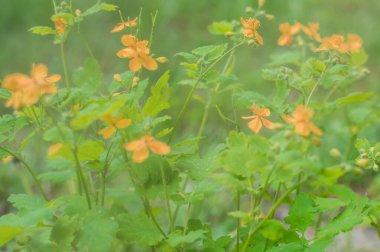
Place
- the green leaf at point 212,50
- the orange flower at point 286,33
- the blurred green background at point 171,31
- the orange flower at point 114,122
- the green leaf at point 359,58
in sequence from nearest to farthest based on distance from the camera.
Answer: the orange flower at point 114,122, the green leaf at point 212,50, the green leaf at point 359,58, the orange flower at point 286,33, the blurred green background at point 171,31

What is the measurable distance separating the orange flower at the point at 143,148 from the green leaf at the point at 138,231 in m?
0.30

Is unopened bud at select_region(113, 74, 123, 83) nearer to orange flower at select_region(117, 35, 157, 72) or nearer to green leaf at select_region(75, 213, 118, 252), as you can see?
orange flower at select_region(117, 35, 157, 72)

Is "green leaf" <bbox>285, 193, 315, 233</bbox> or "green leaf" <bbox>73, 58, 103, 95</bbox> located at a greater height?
"green leaf" <bbox>73, 58, 103, 95</bbox>

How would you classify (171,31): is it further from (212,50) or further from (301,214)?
(301,214)

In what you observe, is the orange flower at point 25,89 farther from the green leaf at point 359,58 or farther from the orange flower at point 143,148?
the green leaf at point 359,58

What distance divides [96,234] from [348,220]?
0.60 meters

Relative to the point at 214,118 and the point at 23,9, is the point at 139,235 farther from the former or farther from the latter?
the point at 23,9

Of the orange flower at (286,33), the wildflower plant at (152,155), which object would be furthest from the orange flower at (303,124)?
the orange flower at (286,33)

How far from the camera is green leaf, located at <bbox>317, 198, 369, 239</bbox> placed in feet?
4.72

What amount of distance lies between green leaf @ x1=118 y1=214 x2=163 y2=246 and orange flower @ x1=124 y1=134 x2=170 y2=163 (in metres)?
0.30

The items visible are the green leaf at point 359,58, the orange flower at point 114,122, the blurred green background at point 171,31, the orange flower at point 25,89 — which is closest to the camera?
the orange flower at point 25,89

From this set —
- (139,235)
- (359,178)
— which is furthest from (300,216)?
(359,178)

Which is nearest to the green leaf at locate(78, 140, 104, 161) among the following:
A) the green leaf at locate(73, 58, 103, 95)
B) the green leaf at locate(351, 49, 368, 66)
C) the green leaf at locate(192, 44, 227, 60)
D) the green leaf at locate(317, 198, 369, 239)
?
the green leaf at locate(73, 58, 103, 95)

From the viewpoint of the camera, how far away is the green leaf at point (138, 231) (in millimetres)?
1491
